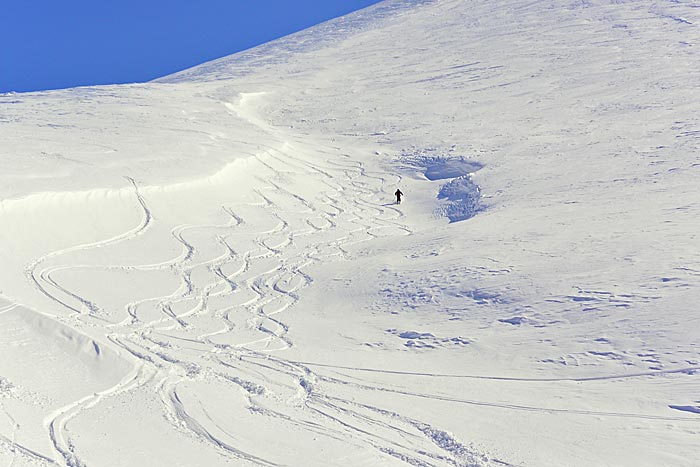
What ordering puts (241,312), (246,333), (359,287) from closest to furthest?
1. (246,333)
2. (241,312)
3. (359,287)

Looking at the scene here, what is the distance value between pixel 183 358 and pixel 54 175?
43.3ft

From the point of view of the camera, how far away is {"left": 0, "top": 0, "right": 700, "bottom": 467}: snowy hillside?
9148 mm

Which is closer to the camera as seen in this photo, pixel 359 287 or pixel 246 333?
pixel 246 333

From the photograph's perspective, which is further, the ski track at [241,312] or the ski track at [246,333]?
the ski track at [241,312]

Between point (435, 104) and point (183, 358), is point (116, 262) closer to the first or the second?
point (183, 358)

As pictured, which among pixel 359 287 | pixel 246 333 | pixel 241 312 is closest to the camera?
pixel 246 333

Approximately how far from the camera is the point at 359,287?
15.6 m

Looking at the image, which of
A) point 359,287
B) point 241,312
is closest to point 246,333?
point 241,312

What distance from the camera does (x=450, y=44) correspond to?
55969 millimetres

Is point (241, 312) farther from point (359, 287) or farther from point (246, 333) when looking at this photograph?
point (359, 287)

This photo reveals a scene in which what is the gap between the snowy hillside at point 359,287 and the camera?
915cm

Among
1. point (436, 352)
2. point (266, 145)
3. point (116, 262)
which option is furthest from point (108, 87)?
point (436, 352)

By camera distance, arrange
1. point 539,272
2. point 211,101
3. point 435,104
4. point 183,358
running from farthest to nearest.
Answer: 1. point 211,101
2. point 435,104
3. point 539,272
4. point 183,358

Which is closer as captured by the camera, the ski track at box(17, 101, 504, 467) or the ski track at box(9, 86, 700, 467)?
Result: the ski track at box(9, 86, 700, 467)
